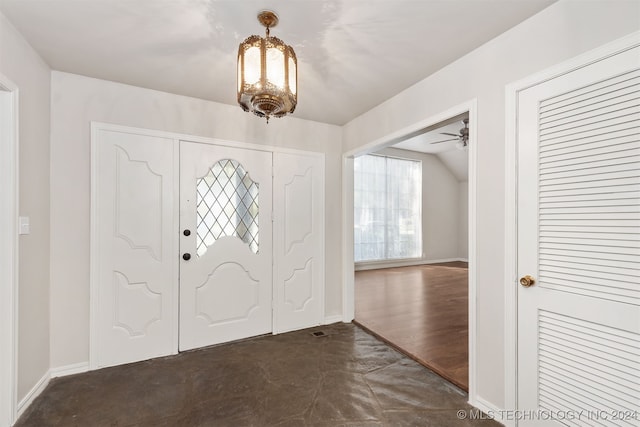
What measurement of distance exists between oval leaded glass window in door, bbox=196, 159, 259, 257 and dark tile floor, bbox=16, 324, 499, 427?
108 centimetres

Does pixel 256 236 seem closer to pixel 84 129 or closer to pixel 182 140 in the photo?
pixel 182 140

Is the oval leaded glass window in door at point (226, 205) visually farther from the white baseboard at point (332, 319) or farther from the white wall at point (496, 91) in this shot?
the white wall at point (496, 91)

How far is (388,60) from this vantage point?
7.11ft

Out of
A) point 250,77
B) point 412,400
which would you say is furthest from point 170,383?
point 250,77

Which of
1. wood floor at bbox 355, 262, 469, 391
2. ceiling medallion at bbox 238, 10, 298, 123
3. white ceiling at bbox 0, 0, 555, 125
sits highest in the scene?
white ceiling at bbox 0, 0, 555, 125

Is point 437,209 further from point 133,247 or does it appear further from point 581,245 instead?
point 133,247

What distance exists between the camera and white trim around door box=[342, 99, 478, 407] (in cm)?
200

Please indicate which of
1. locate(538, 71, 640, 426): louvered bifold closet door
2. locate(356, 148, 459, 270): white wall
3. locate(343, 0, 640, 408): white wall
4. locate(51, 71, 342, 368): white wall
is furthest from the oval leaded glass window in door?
locate(356, 148, 459, 270): white wall

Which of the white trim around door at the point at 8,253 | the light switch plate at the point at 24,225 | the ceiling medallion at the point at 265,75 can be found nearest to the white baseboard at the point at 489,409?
the ceiling medallion at the point at 265,75

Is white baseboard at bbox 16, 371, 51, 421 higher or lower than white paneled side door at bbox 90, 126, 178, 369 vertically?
lower

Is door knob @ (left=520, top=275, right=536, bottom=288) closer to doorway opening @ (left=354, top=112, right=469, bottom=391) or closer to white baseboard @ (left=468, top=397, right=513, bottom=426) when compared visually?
white baseboard @ (left=468, top=397, right=513, bottom=426)

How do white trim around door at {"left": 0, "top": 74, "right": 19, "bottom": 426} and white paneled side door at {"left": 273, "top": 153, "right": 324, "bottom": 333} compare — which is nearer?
white trim around door at {"left": 0, "top": 74, "right": 19, "bottom": 426}

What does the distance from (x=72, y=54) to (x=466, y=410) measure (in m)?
3.77

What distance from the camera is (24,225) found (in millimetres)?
1912
